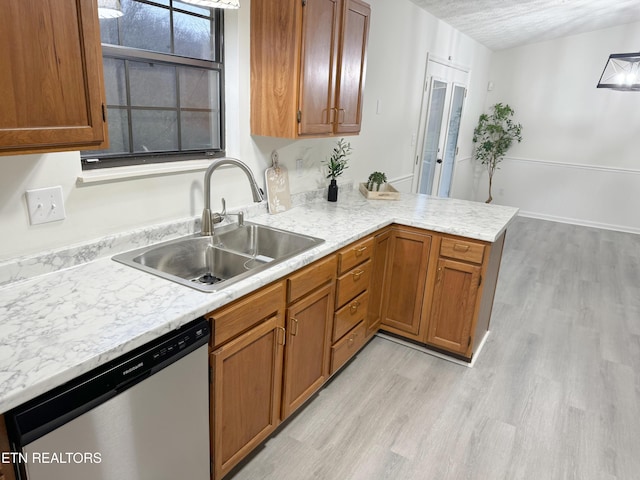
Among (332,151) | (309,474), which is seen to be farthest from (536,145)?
(309,474)

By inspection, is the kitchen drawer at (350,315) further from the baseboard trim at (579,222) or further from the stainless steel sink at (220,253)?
the baseboard trim at (579,222)

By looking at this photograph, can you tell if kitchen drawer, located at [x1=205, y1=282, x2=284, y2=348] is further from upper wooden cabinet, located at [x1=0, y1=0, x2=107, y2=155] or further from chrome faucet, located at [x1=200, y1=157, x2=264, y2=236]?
upper wooden cabinet, located at [x1=0, y1=0, x2=107, y2=155]

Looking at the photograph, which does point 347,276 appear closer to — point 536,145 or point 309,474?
point 309,474

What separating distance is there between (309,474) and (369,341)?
46.1 inches

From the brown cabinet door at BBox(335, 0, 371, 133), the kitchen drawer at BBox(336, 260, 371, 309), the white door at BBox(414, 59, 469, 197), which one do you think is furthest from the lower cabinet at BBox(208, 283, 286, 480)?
the white door at BBox(414, 59, 469, 197)

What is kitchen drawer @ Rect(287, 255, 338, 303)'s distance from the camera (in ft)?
5.87

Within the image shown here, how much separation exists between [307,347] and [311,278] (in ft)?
1.16

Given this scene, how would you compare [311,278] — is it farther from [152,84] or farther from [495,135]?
[495,135]

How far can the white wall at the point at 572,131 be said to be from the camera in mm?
5918

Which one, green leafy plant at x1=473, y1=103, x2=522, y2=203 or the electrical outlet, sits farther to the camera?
green leafy plant at x1=473, y1=103, x2=522, y2=203

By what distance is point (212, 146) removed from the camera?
7.16 feet

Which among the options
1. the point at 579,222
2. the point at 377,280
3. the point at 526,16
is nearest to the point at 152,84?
the point at 377,280

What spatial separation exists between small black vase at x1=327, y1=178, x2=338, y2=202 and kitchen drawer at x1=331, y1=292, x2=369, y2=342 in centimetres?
73

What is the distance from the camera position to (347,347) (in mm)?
2439
